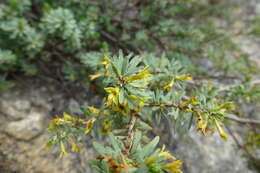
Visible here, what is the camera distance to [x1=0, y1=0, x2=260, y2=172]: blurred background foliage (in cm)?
160

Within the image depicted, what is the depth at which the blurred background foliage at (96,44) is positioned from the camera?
160cm

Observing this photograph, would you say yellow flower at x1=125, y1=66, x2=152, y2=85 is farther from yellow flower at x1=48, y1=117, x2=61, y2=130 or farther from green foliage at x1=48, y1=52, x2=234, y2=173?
yellow flower at x1=48, y1=117, x2=61, y2=130

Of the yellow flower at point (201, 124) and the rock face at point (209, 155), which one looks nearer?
the yellow flower at point (201, 124)

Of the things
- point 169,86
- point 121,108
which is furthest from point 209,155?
point 121,108

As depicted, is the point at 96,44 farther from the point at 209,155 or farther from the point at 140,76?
the point at 209,155

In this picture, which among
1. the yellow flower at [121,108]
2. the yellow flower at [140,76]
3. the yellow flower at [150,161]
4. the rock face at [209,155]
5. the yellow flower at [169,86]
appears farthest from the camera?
the rock face at [209,155]

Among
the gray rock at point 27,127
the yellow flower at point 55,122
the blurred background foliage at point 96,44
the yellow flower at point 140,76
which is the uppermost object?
the blurred background foliage at point 96,44

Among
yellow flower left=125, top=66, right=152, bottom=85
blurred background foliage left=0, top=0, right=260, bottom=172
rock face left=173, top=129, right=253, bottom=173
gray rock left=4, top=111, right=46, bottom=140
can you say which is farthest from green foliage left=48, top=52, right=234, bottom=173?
rock face left=173, top=129, right=253, bottom=173

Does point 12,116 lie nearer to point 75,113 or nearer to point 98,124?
point 75,113

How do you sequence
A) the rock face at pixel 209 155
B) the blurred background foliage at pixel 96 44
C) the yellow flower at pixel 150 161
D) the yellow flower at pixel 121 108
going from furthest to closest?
1. the rock face at pixel 209 155
2. the blurred background foliage at pixel 96 44
3. the yellow flower at pixel 121 108
4. the yellow flower at pixel 150 161

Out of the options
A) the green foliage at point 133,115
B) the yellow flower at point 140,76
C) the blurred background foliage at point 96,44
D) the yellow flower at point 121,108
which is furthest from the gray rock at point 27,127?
the yellow flower at point 140,76

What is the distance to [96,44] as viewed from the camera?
1.99 meters

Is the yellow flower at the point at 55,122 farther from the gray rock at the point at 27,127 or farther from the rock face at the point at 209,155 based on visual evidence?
the rock face at the point at 209,155

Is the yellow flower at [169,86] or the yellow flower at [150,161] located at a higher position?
the yellow flower at [169,86]
